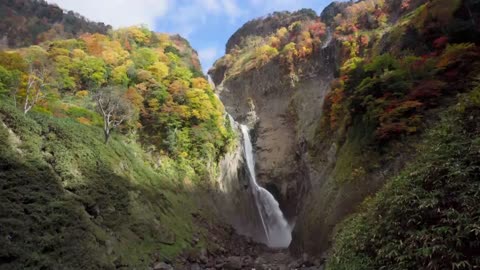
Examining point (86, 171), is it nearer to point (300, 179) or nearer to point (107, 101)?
point (107, 101)

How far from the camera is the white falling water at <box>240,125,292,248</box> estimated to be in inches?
1447

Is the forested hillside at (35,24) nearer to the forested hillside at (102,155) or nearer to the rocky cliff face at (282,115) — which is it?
the forested hillside at (102,155)

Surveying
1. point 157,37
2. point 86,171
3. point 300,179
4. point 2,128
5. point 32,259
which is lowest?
point 300,179

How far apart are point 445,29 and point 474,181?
13.8 metres

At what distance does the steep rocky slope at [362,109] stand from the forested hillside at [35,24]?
3708 centimetres

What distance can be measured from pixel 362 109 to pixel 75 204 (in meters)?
15.6

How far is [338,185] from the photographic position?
62.3 feet

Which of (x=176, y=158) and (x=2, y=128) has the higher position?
(x=2, y=128)

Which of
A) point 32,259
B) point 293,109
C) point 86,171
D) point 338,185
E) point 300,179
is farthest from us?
point 293,109

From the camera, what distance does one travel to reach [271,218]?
129 feet

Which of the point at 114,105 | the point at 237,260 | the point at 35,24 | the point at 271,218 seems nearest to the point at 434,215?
the point at 237,260

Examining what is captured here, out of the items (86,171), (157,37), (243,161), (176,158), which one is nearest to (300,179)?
(243,161)

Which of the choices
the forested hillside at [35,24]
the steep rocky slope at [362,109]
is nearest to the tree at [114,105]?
the steep rocky slope at [362,109]

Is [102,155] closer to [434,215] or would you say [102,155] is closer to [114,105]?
[114,105]
